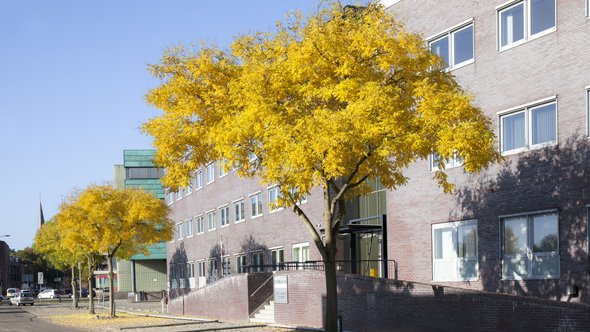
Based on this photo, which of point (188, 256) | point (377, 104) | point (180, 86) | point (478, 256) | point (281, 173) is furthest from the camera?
point (188, 256)

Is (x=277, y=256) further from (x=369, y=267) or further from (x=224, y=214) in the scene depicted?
(x=224, y=214)

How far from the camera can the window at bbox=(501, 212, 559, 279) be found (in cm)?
2244

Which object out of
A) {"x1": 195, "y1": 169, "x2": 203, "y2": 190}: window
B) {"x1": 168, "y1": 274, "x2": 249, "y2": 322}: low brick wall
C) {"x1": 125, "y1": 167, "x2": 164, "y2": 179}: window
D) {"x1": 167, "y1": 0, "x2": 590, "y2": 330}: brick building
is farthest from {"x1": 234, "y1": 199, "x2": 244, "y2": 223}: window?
{"x1": 125, "y1": 167, "x2": 164, "y2": 179}: window

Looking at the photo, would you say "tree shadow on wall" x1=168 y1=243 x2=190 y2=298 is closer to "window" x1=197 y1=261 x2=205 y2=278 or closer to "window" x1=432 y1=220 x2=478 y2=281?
"window" x1=197 y1=261 x2=205 y2=278

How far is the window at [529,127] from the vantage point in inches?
893

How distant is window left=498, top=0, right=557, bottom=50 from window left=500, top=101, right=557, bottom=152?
214 cm

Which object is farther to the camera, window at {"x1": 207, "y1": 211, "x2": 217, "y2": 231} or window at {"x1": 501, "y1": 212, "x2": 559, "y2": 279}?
window at {"x1": 207, "y1": 211, "x2": 217, "y2": 231}

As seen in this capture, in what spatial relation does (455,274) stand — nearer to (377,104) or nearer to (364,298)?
(364,298)

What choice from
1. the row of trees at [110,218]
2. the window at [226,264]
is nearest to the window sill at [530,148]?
the row of trees at [110,218]

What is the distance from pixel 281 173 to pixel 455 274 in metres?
10.2

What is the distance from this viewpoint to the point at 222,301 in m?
37.9

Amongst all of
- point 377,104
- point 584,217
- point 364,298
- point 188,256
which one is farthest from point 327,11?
point 188,256

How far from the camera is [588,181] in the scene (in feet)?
69.8

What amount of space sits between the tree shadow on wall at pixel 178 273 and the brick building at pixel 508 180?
36121mm
